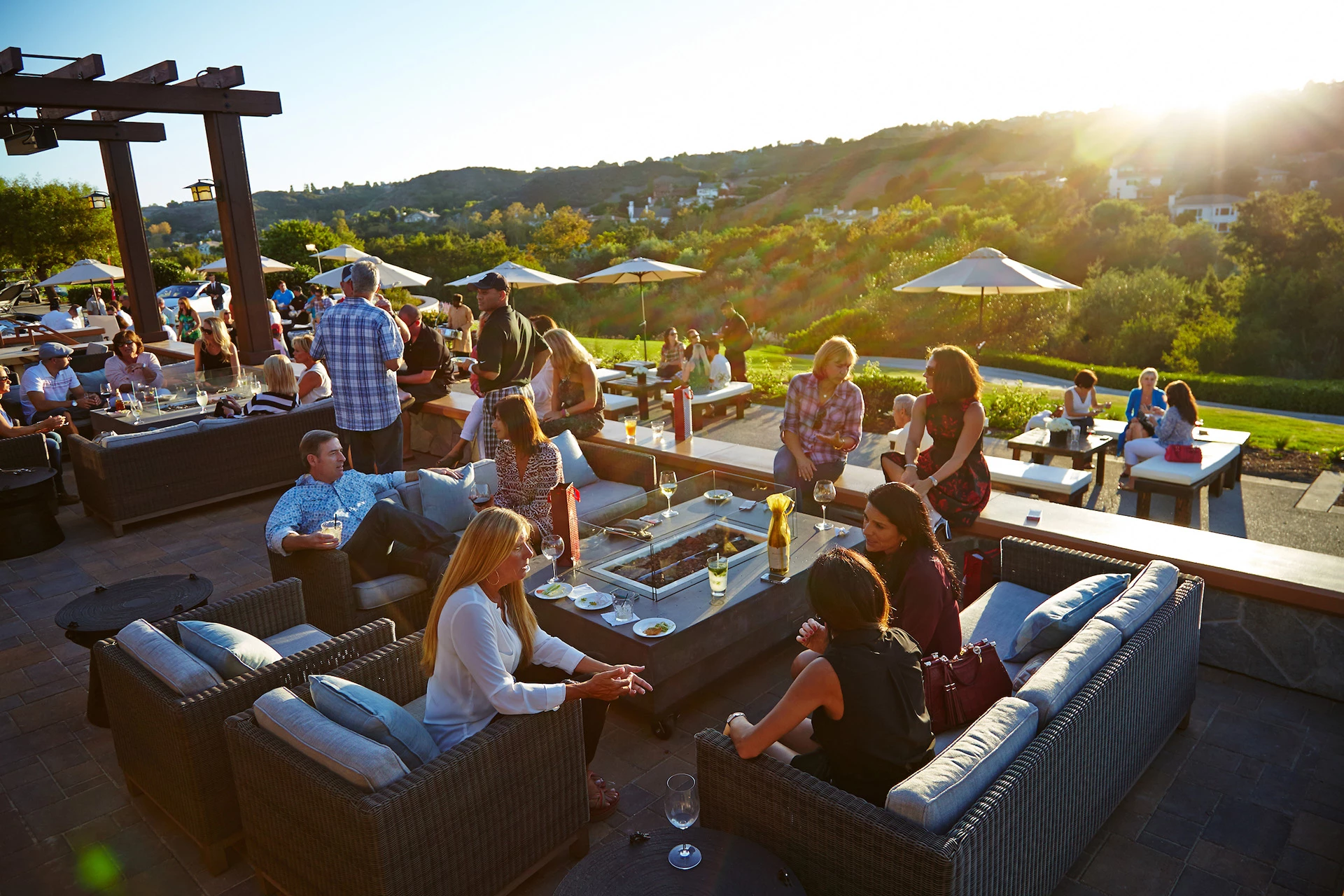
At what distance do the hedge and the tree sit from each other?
29.5 meters

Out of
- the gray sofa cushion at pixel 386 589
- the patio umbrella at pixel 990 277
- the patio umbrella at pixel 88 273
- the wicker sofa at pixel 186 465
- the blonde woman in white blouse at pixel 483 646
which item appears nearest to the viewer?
the blonde woman in white blouse at pixel 483 646

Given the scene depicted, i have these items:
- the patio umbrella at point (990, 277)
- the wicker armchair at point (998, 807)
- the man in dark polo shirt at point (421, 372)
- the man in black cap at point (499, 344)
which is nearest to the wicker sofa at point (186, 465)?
the man in dark polo shirt at point (421, 372)

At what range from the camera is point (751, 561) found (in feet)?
14.0

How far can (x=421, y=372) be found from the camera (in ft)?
27.4

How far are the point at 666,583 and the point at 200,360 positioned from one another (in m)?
6.95

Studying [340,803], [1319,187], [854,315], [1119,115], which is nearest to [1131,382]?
[854,315]

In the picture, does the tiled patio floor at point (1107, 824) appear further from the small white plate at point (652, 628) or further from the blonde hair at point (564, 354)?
the blonde hair at point (564, 354)

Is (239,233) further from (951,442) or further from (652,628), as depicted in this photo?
(951,442)

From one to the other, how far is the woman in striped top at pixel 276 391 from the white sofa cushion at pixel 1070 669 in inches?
268

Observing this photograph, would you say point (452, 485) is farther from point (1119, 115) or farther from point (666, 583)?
point (1119, 115)

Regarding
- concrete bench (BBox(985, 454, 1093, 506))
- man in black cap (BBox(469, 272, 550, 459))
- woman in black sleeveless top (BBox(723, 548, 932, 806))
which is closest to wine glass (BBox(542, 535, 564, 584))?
woman in black sleeveless top (BBox(723, 548, 932, 806))

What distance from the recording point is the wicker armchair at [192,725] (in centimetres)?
288

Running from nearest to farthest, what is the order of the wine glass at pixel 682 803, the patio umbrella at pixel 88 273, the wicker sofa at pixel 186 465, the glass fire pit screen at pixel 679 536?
1. the wine glass at pixel 682 803
2. the glass fire pit screen at pixel 679 536
3. the wicker sofa at pixel 186 465
4. the patio umbrella at pixel 88 273

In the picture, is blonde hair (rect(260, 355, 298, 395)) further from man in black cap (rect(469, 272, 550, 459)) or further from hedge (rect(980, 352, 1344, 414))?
hedge (rect(980, 352, 1344, 414))
